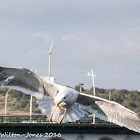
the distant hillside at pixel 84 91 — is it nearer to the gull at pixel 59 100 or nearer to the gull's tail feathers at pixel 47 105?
the gull at pixel 59 100

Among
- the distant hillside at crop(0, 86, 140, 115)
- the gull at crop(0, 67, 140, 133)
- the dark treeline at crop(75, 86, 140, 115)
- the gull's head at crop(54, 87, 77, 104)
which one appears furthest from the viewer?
the dark treeline at crop(75, 86, 140, 115)

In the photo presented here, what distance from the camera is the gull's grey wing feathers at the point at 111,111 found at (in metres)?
22.8

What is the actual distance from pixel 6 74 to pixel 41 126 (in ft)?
60.3

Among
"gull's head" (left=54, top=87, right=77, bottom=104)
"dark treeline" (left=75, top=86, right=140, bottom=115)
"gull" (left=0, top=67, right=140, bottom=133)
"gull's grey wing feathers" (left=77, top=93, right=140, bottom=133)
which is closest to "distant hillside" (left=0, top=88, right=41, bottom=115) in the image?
"dark treeline" (left=75, top=86, right=140, bottom=115)

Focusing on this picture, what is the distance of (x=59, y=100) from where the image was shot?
21.9 m

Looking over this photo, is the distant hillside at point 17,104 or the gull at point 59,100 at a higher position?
the distant hillside at point 17,104

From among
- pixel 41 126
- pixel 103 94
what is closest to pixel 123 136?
pixel 41 126

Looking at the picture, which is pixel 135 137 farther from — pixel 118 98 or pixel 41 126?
pixel 118 98

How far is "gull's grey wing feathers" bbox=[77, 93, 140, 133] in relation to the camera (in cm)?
2284

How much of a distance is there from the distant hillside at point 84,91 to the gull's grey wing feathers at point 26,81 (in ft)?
226

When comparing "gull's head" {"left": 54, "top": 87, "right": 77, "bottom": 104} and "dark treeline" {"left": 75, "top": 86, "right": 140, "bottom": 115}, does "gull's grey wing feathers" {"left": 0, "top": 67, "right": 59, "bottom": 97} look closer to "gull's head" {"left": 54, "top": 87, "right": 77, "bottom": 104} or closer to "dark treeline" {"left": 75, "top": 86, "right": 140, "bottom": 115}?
"gull's head" {"left": 54, "top": 87, "right": 77, "bottom": 104}

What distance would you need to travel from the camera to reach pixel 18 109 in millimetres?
97625

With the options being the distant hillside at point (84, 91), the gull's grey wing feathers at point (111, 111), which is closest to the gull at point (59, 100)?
the gull's grey wing feathers at point (111, 111)

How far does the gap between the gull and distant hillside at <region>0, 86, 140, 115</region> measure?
226 ft
